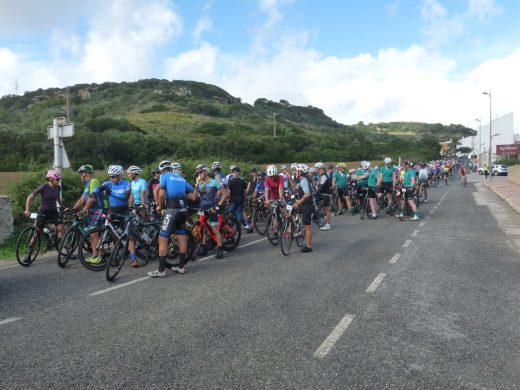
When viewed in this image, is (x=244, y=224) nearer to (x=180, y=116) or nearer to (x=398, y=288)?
(x=398, y=288)

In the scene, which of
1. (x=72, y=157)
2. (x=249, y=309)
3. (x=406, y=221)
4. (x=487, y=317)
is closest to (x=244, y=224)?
(x=406, y=221)

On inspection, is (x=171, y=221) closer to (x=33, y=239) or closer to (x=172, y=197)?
(x=172, y=197)

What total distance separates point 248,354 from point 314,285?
2.81 metres

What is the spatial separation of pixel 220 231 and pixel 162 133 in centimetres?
6845

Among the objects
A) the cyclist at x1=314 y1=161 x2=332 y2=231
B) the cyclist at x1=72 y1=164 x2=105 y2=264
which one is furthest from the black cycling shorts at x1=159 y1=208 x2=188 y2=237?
the cyclist at x1=314 y1=161 x2=332 y2=231

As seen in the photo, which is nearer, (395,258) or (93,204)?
(395,258)

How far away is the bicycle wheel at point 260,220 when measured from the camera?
13258 mm

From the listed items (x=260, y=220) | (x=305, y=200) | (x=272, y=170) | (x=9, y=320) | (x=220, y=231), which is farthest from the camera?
(x=260, y=220)

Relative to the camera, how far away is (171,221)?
768cm

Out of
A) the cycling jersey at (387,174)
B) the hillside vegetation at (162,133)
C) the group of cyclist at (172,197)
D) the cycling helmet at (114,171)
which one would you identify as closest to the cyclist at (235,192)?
the group of cyclist at (172,197)

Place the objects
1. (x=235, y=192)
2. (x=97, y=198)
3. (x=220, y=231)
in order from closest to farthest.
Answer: (x=97, y=198), (x=220, y=231), (x=235, y=192)

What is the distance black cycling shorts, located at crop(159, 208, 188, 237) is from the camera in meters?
7.66

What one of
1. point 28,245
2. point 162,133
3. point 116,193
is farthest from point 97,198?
point 162,133

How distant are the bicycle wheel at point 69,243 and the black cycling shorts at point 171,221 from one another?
7.56 ft
